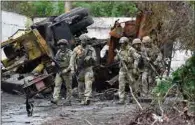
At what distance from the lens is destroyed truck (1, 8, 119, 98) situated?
49.9ft

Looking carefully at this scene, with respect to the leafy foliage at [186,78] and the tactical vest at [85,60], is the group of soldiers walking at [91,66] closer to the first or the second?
the tactical vest at [85,60]

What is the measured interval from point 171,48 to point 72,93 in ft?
8.98

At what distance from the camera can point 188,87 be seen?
857 centimetres

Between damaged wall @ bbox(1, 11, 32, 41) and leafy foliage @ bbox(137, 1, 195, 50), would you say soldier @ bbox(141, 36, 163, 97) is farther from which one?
damaged wall @ bbox(1, 11, 32, 41)

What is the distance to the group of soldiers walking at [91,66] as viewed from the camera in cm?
1326

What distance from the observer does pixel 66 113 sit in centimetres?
1135

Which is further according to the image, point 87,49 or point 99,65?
point 99,65

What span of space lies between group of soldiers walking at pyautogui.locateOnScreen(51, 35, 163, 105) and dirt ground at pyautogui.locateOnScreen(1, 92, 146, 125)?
37 centimetres

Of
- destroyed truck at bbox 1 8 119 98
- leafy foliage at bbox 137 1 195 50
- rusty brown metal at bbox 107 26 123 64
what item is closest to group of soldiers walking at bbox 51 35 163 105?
leafy foliage at bbox 137 1 195 50

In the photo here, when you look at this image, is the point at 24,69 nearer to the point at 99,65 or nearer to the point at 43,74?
the point at 43,74

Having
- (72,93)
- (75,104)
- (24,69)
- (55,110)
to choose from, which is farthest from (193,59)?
(24,69)

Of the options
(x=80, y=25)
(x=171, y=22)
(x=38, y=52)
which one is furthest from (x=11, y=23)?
(x=171, y=22)

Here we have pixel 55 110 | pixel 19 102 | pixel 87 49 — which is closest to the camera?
pixel 55 110

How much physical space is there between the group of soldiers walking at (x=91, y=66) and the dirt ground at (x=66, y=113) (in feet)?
1.22
